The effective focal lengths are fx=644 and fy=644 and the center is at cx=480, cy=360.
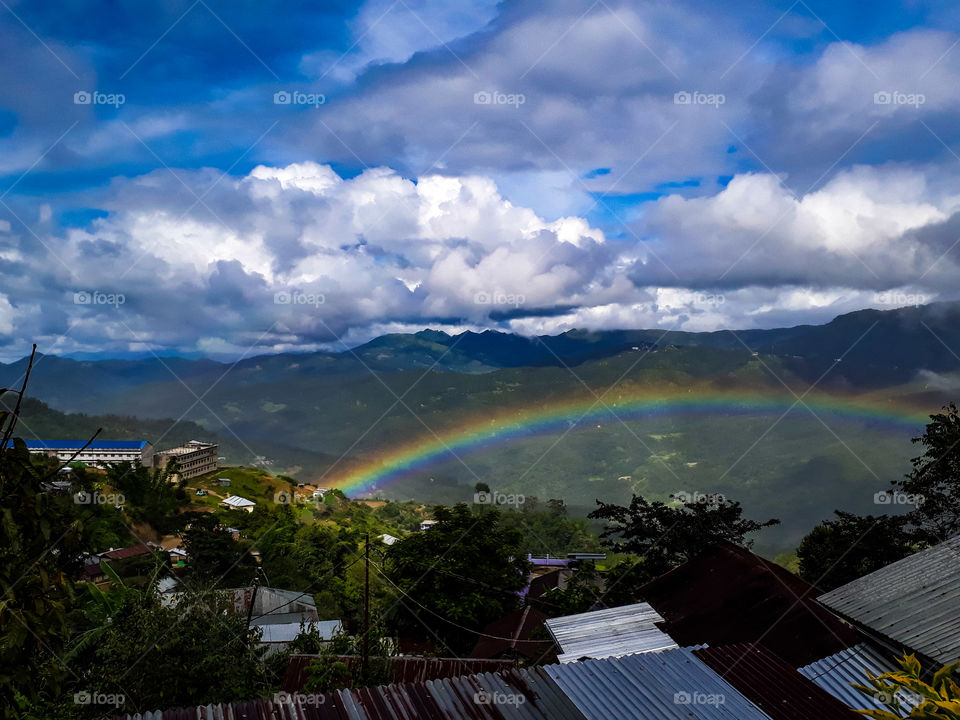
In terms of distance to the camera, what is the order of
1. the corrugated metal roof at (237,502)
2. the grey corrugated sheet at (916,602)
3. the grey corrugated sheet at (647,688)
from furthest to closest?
1. the corrugated metal roof at (237,502)
2. the grey corrugated sheet at (916,602)
3. the grey corrugated sheet at (647,688)

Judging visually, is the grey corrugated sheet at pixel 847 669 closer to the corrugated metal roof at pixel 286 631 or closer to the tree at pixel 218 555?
the corrugated metal roof at pixel 286 631

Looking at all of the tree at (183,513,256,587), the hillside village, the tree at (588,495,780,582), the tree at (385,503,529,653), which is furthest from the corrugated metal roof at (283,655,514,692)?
the tree at (183,513,256,587)

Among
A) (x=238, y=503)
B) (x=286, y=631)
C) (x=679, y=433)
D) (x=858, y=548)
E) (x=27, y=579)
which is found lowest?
(x=286, y=631)

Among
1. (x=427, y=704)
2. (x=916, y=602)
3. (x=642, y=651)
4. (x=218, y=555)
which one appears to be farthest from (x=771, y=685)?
(x=218, y=555)

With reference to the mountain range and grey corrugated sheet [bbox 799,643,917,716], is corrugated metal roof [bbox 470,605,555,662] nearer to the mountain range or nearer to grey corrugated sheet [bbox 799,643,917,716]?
grey corrugated sheet [bbox 799,643,917,716]

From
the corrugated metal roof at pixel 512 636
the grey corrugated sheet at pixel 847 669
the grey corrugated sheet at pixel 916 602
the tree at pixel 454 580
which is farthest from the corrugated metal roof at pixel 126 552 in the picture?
the grey corrugated sheet at pixel 916 602

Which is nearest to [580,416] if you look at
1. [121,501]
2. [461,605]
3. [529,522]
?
[529,522]

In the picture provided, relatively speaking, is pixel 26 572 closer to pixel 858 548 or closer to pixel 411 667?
pixel 411 667
